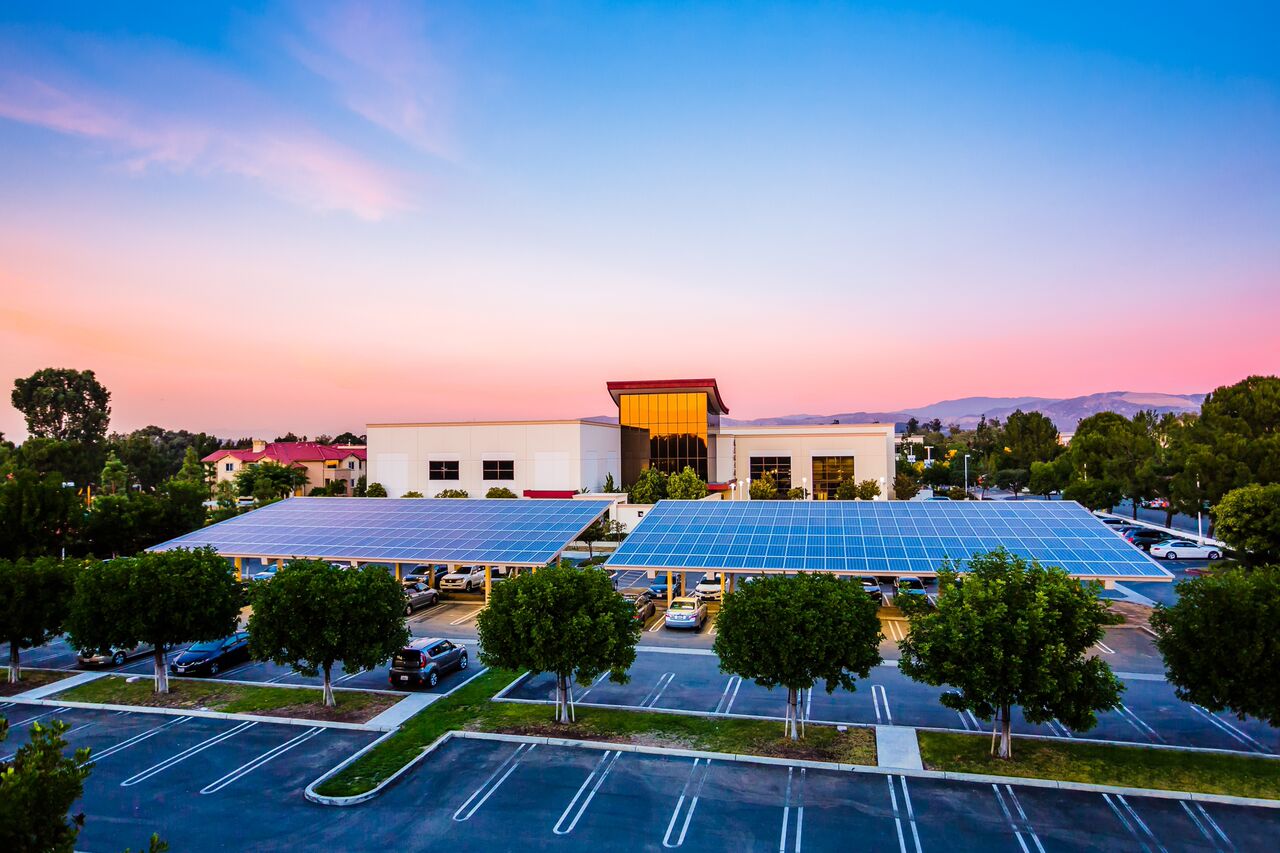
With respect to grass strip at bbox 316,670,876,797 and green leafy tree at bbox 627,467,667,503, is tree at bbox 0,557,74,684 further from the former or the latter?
green leafy tree at bbox 627,467,667,503

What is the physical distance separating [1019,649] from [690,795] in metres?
8.85

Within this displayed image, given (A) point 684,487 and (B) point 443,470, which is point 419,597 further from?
(B) point 443,470

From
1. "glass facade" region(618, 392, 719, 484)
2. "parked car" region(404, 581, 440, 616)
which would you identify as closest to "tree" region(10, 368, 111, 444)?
"glass facade" region(618, 392, 719, 484)

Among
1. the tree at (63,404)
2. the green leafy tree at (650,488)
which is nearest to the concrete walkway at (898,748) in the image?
Result: the green leafy tree at (650,488)

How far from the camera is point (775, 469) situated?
85.1m

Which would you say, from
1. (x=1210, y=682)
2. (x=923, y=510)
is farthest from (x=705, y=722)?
(x=923, y=510)

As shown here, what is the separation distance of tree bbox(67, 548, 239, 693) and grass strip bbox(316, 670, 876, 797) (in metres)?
8.95

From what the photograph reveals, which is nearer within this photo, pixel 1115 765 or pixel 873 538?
pixel 1115 765

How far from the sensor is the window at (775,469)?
84.4 meters

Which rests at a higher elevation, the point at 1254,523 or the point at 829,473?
the point at 829,473

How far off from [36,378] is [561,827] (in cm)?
13135

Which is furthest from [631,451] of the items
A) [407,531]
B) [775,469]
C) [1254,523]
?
[1254,523]

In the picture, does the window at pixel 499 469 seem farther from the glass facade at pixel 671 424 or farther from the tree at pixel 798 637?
the tree at pixel 798 637

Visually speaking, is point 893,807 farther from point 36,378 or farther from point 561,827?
point 36,378
